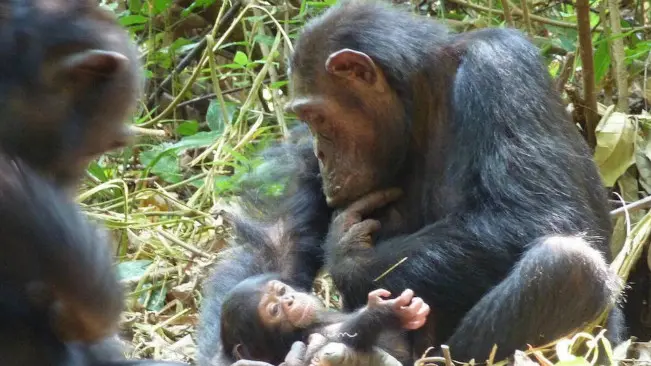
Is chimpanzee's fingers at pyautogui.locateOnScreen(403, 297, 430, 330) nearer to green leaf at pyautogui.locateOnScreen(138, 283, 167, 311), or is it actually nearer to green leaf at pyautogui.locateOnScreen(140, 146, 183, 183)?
green leaf at pyautogui.locateOnScreen(138, 283, 167, 311)

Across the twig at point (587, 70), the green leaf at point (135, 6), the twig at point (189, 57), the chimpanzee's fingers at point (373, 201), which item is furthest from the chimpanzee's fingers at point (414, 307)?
the green leaf at point (135, 6)

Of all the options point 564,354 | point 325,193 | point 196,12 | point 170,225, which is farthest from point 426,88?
point 196,12

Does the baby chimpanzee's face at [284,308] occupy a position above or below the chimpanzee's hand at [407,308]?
below

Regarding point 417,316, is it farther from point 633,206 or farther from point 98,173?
point 98,173

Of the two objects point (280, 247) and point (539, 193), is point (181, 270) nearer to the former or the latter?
point (280, 247)

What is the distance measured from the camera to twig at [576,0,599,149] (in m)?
4.61

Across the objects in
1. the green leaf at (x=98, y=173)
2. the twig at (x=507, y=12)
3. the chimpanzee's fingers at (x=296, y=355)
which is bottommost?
the green leaf at (x=98, y=173)

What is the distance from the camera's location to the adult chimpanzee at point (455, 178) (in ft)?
11.3

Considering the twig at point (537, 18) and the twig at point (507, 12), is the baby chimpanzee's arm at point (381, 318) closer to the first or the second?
the twig at point (507, 12)

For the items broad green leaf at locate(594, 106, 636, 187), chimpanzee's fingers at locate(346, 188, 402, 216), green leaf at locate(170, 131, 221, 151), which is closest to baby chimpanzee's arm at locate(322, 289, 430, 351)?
chimpanzee's fingers at locate(346, 188, 402, 216)

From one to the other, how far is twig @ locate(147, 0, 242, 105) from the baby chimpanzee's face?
107 inches

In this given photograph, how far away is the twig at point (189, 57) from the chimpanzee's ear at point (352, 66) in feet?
7.60

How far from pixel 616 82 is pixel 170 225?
7.01 ft

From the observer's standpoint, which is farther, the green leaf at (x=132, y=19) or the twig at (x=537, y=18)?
the green leaf at (x=132, y=19)
